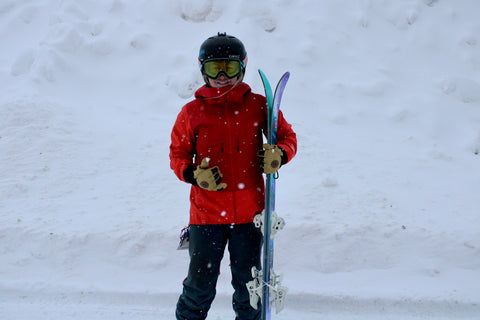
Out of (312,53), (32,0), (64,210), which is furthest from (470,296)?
(32,0)

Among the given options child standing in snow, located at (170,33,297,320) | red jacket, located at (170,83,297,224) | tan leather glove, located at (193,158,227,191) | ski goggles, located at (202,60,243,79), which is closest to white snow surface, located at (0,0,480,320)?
child standing in snow, located at (170,33,297,320)

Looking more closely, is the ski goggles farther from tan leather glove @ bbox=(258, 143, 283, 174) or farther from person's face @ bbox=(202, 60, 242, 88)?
tan leather glove @ bbox=(258, 143, 283, 174)

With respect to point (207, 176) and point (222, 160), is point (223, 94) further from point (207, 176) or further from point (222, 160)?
point (207, 176)

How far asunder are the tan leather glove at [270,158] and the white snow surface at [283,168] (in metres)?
1.71

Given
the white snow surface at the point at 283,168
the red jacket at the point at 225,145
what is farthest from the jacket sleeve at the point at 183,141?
the white snow surface at the point at 283,168

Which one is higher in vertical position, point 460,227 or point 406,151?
point 406,151

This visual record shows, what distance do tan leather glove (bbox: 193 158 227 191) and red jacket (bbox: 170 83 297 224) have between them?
0.18 metres

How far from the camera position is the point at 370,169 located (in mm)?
5379

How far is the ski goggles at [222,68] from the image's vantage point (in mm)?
2484

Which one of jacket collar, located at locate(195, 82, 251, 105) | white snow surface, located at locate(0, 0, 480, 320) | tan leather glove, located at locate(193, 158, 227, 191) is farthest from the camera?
white snow surface, located at locate(0, 0, 480, 320)

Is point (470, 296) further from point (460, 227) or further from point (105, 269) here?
point (105, 269)

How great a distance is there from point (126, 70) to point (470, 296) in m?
7.72

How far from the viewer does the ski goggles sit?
2.48m

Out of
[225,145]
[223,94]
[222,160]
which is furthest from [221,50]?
[222,160]
